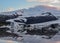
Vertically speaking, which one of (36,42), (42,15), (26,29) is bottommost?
(36,42)

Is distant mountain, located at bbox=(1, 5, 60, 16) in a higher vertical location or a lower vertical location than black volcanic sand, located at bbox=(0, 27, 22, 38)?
higher

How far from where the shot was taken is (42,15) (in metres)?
2.79

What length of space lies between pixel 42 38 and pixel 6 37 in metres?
0.58

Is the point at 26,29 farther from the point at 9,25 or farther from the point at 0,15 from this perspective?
the point at 0,15

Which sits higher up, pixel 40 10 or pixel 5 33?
pixel 40 10

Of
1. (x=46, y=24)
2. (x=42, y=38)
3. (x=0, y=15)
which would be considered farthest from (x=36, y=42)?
(x=0, y=15)

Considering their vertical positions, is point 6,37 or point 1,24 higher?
point 1,24

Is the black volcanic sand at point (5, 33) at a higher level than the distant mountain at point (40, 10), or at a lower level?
lower

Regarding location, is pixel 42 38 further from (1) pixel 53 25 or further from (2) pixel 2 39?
(2) pixel 2 39

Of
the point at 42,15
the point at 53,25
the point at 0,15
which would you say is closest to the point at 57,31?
the point at 53,25

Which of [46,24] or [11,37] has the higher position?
[46,24]

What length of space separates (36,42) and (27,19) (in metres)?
0.39

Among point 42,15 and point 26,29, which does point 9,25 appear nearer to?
point 26,29

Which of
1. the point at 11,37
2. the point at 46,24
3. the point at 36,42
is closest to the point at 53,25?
the point at 46,24
